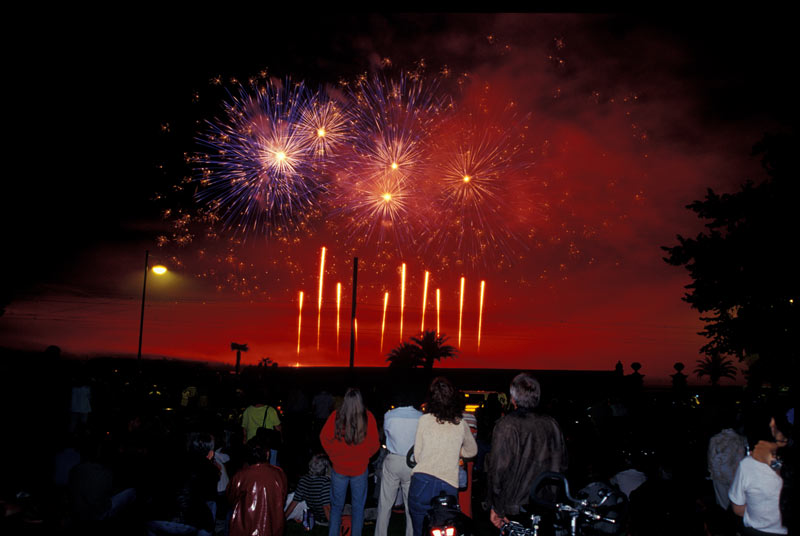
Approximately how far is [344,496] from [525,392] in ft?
12.0

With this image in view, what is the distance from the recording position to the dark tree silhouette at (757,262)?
2192 cm

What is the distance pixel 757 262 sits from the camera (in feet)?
73.4

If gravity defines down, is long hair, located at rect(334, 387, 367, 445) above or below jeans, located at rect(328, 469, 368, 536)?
above

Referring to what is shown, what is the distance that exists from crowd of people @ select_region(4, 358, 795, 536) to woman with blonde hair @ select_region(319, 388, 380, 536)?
0.02 metres

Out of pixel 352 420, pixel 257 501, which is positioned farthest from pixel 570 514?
pixel 352 420


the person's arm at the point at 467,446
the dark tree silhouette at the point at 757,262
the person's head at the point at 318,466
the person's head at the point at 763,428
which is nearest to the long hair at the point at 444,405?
the person's arm at the point at 467,446

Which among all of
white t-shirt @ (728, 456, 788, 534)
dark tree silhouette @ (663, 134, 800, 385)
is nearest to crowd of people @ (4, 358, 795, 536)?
white t-shirt @ (728, 456, 788, 534)

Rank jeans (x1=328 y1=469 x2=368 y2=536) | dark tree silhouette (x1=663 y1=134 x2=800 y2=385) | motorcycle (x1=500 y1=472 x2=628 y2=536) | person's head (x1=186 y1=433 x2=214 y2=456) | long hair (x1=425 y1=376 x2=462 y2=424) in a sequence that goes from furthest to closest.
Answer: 1. dark tree silhouette (x1=663 y1=134 x2=800 y2=385)
2. jeans (x1=328 y1=469 x2=368 y2=536)
3. person's head (x1=186 y1=433 x2=214 y2=456)
4. long hair (x1=425 y1=376 x2=462 y2=424)
5. motorcycle (x1=500 y1=472 x2=628 y2=536)

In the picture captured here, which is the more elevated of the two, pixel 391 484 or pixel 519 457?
pixel 519 457

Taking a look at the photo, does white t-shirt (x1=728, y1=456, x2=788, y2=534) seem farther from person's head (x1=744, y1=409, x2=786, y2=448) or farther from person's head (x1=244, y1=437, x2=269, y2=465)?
person's head (x1=244, y1=437, x2=269, y2=465)

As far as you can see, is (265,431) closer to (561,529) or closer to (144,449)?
(144,449)

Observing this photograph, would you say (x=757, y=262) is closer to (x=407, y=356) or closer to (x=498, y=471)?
(x=498, y=471)

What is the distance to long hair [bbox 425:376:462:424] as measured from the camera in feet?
20.0

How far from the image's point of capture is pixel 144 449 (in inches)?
291
